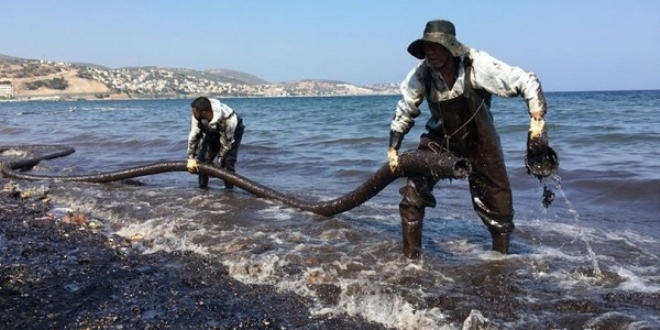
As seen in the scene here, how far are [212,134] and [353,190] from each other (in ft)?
11.3

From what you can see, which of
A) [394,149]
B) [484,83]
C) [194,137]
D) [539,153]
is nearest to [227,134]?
[194,137]

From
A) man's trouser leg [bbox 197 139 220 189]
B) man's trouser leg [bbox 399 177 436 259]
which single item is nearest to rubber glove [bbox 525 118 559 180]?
man's trouser leg [bbox 399 177 436 259]

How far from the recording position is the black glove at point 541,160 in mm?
4254

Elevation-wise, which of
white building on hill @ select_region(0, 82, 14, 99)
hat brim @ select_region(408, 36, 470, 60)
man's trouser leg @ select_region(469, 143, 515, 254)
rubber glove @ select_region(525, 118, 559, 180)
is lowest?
white building on hill @ select_region(0, 82, 14, 99)

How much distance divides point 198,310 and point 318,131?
740 inches

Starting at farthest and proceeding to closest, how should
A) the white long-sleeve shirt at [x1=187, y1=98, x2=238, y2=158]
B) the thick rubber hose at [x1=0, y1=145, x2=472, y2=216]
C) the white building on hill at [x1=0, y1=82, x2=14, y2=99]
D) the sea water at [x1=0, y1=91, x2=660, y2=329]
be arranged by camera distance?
the white building on hill at [x1=0, y1=82, x2=14, y2=99]
the white long-sleeve shirt at [x1=187, y1=98, x2=238, y2=158]
the thick rubber hose at [x1=0, y1=145, x2=472, y2=216]
the sea water at [x1=0, y1=91, x2=660, y2=329]

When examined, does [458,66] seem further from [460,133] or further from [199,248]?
[199,248]

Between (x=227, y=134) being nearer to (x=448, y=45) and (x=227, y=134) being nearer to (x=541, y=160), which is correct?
(x=448, y=45)

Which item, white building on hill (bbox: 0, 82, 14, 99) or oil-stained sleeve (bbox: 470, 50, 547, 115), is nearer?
oil-stained sleeve (bbox: 470, 50, 547, 115)

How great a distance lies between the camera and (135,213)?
7.15 meters

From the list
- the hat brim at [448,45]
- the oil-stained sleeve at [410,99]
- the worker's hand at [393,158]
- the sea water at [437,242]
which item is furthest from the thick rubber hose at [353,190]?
the hat brim at [448,45]

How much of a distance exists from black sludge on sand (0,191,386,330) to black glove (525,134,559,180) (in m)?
1.77

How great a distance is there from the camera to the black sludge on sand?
351cm

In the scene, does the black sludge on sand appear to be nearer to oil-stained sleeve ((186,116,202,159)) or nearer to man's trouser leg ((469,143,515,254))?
man's trouser leg ((469,143,515,254))
